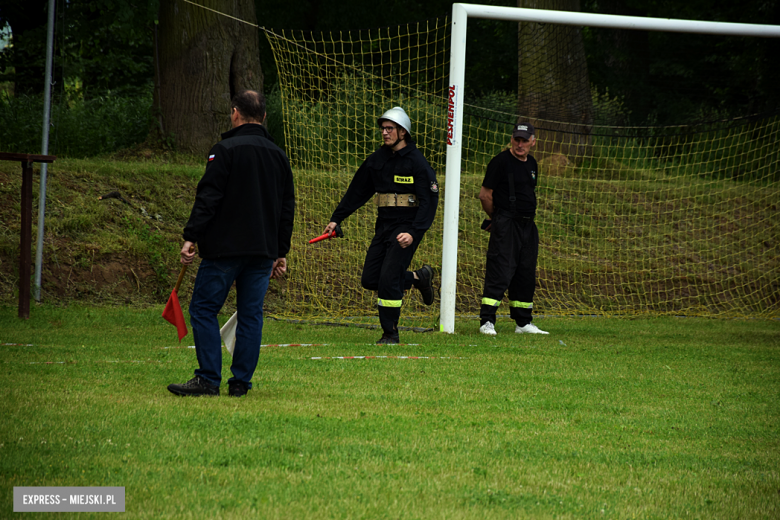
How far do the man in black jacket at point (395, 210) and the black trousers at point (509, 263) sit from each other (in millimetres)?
1282

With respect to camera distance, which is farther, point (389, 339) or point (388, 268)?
point (389, 339)

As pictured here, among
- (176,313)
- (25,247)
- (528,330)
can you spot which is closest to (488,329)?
(528,330)

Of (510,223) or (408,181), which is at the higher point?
(408,181)

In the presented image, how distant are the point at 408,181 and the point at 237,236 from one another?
A: 3016mm

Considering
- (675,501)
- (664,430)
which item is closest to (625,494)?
(675,501)

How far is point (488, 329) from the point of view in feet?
28.0

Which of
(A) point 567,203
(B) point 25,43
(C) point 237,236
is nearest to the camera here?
(C) point 237,236

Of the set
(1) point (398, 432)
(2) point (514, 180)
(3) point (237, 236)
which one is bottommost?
(1) point (398, 432)

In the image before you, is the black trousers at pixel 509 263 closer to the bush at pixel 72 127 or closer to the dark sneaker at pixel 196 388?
the dark sneaker at pixel 196 388

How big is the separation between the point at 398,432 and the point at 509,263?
4655mm

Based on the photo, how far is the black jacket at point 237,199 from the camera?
4645 millimetres

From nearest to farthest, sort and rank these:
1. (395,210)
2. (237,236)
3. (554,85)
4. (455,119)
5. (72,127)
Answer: (237,236)
(395,210)
(455,119)
(554,85)
(72,127)

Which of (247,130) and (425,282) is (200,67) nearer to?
(425,282)

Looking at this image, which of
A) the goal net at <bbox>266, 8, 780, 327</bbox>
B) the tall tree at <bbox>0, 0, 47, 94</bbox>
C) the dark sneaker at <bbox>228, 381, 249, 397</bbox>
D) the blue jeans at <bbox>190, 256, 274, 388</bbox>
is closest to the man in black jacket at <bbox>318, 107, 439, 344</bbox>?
the goal net at <bbox>266, 8, 780, 327</bbox>
